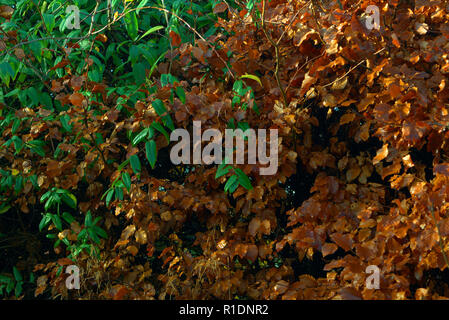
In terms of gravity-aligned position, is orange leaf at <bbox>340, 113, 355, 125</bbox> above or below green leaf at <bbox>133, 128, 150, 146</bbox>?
above

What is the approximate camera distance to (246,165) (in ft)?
7.68

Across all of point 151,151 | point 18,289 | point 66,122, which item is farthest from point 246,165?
point 18,289

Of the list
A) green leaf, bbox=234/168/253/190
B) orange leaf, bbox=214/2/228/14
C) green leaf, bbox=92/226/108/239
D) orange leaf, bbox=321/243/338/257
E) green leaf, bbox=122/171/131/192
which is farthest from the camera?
orange leaf, bbox=214/2/228/14

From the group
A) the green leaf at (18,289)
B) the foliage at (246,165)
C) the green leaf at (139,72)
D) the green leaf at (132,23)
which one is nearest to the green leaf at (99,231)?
the foliage at (246,165)

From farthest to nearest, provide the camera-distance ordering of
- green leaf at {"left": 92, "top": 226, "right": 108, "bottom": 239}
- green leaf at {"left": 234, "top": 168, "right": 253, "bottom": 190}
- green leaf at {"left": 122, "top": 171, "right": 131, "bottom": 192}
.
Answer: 1. green leaf at {"left": 92, "top": 226, "right": 108, "bottom": 239}
2. green leaf at {"left": 122, "top": 171, "right": 131, "bottom": 192}
3. green leaf at {"left": 234, "top": 168, "right": 253, "bottom": 190}

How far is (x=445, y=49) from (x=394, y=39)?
9.3 inches

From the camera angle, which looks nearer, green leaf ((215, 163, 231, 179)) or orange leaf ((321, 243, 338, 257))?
orange leaf ((321, 243, 338, 257))

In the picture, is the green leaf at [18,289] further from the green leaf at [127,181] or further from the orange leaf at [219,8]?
the orange leaf at [219,8]

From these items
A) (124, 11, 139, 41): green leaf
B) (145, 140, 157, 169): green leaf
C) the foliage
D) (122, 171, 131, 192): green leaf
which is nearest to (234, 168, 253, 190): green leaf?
the foliage

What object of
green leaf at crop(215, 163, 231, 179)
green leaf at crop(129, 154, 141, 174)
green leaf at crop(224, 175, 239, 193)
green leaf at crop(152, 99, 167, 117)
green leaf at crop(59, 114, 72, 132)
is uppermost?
green leaf at crop(152, 99, 167, 117)

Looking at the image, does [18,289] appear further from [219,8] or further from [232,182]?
[219,8]

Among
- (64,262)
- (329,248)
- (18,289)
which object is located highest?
(329,248)

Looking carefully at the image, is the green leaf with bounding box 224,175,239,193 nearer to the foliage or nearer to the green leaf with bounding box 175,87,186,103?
the foliage

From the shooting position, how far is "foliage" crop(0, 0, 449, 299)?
7.06 ft
